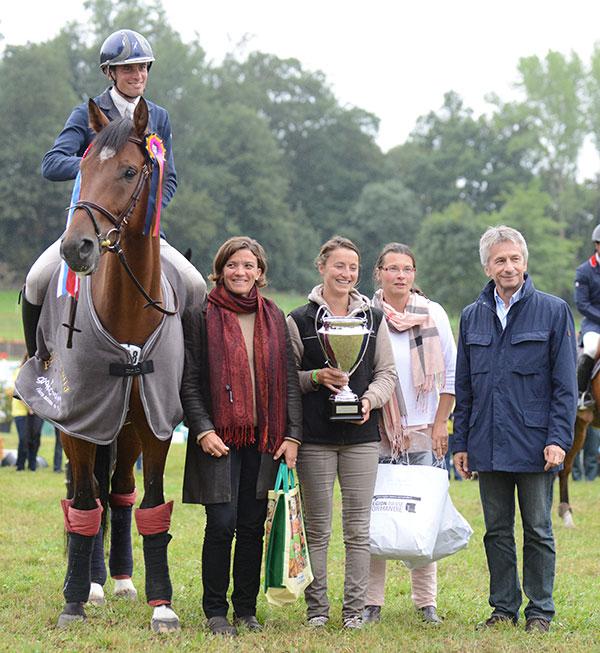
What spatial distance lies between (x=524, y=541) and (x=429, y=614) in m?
0.85

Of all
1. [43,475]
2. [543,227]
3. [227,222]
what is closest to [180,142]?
[227,222]

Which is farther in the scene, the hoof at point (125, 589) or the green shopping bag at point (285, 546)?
the hoof at point (125, 589)

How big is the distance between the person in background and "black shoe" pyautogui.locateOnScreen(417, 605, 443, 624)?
9.42 meters

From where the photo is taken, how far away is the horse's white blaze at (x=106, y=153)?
177 inches

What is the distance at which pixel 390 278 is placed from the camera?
18.4 feet

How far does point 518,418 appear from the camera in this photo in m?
5.03

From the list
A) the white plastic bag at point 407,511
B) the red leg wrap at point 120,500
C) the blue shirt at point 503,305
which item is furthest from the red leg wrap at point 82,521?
the blue shirt at point 503,305

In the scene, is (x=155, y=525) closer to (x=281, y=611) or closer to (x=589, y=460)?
(x=281, y=611)

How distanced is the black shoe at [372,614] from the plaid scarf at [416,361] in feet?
3.40

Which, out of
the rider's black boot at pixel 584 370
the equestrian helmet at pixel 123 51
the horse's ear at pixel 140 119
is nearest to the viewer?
the horse's ear at pixel 140 119

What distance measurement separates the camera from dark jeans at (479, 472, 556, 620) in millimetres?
5031

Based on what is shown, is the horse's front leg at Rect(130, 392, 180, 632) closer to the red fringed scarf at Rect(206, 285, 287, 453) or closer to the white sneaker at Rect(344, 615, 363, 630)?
the red fringed scarf at Rect(206, 285, 287, 453)

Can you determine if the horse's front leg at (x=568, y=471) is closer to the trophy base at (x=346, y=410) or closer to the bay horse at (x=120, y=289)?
the trophy base at (x=346, y=410)

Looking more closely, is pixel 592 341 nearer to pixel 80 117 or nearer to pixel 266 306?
pixel 266 306
